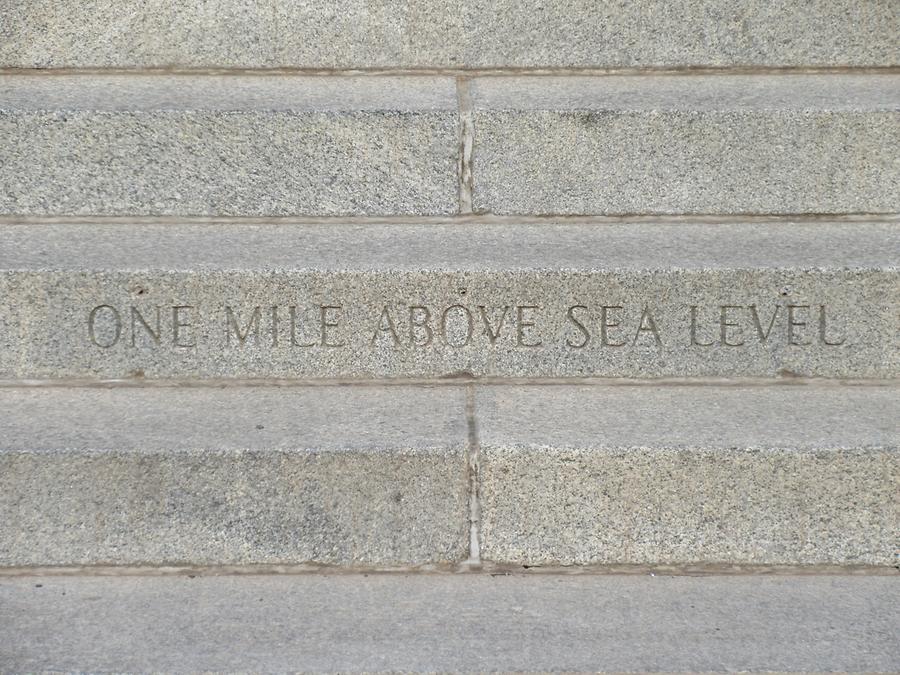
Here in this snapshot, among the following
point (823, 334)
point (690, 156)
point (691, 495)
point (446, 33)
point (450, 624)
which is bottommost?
point (450, 624)

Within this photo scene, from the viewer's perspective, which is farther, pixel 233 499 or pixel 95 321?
pixel 95 321

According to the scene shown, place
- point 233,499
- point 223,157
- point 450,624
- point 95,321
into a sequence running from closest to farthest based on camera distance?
point 450,624, point 233,499, point 95,321, point 223,157

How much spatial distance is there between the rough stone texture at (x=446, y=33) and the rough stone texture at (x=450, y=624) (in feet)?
6.18

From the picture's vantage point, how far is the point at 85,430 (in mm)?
2598

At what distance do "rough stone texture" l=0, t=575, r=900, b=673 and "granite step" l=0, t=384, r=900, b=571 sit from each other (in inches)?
2.9

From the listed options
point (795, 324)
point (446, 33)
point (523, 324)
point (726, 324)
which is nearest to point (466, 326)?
point (523, 324)

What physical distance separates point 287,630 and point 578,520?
88 cm

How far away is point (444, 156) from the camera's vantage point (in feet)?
9.91

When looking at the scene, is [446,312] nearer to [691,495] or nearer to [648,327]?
[648,327]

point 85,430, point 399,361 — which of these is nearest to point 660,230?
point 399,361

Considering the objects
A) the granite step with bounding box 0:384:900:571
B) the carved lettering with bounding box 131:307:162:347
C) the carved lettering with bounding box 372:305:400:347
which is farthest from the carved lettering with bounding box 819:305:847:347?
the carved lettering with bounding box 131:307:162:347

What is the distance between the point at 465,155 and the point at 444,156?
7 cm

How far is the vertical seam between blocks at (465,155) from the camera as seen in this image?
301 centimetres

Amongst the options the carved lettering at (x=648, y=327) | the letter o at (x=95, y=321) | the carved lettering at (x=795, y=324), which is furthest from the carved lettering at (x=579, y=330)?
the letter o at (x=95, y=321)
